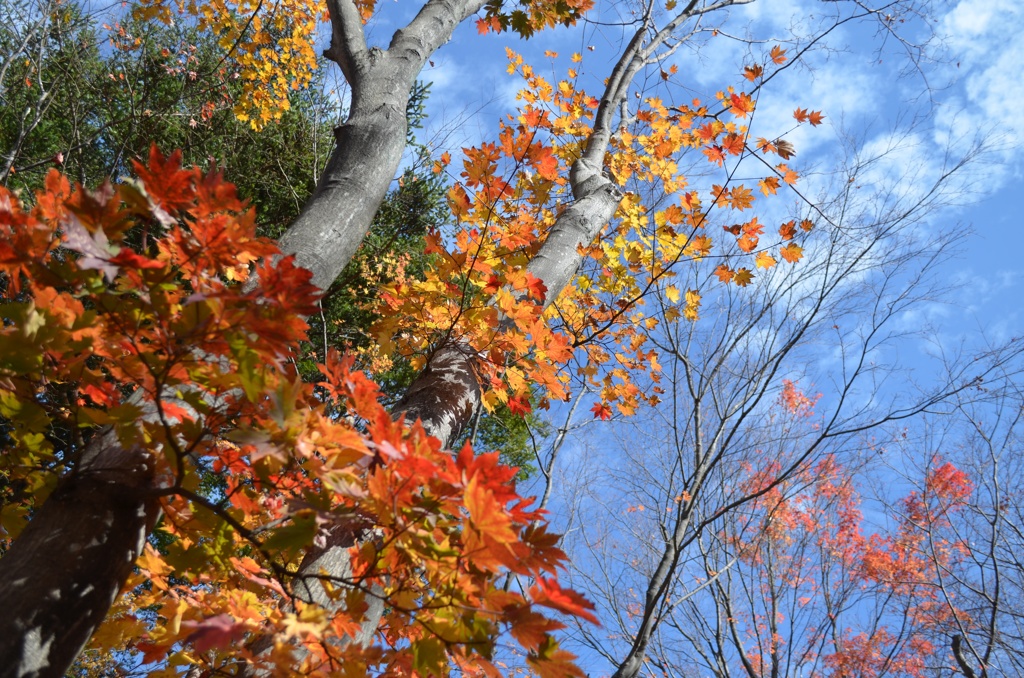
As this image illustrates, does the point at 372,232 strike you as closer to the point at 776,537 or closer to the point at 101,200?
the point at 776,537

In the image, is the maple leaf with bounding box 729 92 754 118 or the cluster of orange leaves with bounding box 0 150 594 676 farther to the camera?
the maple leaf with bounding box 729 92 754 118

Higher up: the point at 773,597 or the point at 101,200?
the point at 773,597

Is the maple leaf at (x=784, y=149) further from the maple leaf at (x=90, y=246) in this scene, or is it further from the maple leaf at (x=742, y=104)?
the maple leaf at (x=90, y=246)

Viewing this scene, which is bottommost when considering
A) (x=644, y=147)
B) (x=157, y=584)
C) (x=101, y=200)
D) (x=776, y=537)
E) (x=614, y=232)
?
(x=157, y=584)

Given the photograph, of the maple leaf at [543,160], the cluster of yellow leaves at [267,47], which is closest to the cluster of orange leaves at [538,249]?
the maple leaf at [543,160]

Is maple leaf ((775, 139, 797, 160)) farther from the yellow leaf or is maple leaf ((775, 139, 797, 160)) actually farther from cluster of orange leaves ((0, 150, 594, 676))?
cluster of orange leaves ((0, 150, 594, 676))

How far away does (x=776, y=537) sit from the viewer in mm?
5621

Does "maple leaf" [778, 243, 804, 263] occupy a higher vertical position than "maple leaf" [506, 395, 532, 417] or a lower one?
higher

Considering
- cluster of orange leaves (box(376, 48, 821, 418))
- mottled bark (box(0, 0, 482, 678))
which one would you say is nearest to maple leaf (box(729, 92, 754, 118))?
cluster of orange leaves (box(376, 48, 821, 418))

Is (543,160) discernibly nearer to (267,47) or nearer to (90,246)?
(90,246)

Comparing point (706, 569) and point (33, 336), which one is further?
point (706, 569)

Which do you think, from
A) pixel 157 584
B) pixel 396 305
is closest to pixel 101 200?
pixel 157 584

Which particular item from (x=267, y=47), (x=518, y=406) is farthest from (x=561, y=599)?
(x=267, y=47)

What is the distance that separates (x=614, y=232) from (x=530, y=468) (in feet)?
17.1
